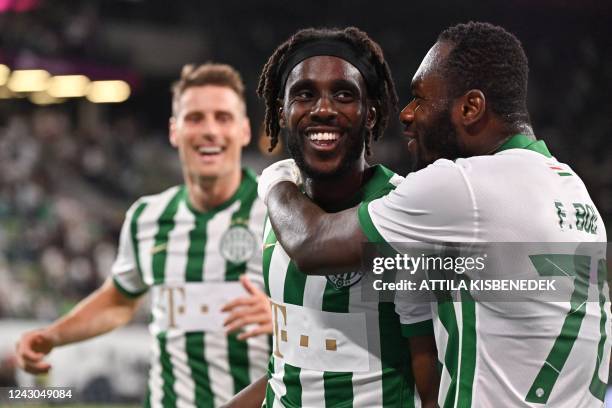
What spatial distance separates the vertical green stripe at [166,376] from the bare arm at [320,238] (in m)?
1.78

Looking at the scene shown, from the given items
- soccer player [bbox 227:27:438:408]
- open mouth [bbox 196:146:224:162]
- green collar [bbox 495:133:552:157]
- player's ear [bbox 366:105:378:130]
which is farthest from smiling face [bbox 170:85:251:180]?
green collar [bbox 495:133:552:157]

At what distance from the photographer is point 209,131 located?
160 inches

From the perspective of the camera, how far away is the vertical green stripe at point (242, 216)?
392 cm

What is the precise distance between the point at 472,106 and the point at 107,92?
1188 centimetres

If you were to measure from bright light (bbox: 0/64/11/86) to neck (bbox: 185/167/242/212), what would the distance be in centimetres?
1014

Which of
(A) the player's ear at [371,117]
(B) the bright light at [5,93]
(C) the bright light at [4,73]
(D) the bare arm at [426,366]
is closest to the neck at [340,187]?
(A) the player's ear at [371,117]

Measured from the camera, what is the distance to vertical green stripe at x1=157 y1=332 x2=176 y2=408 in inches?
152

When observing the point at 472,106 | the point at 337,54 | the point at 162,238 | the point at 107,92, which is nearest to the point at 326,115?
the point at 337,54

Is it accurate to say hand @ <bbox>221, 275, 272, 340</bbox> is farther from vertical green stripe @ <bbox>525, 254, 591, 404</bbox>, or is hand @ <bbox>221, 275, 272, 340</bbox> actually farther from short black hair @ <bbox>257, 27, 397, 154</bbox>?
vertical green stripe @ <bbox>525, 254, 591, 404</bbox>

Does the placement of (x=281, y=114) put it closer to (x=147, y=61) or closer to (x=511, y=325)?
(x=511, y=325)

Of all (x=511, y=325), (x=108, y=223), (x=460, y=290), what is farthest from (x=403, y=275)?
(x=108, y=223)

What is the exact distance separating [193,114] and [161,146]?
8952 mm

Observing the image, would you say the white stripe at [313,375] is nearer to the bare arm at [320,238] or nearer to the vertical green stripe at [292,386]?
the vertical green stripe at [292,386]
